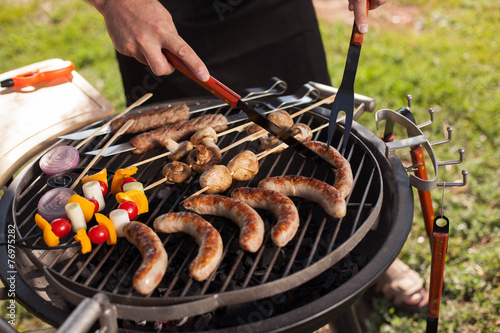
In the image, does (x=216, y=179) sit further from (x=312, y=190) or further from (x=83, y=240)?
(x=83, y=240)

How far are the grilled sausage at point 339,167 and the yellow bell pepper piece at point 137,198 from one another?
1025 millimetres

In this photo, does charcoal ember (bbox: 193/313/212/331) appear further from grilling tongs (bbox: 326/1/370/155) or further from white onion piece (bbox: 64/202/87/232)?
grilling tongs (bbox: 326/1/370/155)

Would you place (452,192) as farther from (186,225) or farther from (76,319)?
(76,319)

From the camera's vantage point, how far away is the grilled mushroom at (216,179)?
2.65m

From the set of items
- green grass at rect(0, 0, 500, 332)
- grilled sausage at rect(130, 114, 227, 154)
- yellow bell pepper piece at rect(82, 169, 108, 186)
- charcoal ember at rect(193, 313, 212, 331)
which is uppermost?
yellow bell pepper piece at rect(82, 169, 108, 186)

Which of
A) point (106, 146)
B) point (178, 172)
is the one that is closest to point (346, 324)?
point (178, 172)

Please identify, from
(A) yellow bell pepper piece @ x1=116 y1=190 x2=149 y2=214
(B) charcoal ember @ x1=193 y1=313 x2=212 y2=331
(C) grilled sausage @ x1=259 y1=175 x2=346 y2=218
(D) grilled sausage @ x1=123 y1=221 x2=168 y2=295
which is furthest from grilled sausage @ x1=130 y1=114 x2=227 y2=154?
(B) charcoal ember @ x1=193 y1=313 x2=212 y2=331

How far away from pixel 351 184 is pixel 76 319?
154cm

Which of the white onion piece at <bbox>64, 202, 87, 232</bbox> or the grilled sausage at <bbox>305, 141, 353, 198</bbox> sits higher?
the white onion piece at <bbox>64, 202, 87, 232</bbox>

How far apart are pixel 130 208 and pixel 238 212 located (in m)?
0.60

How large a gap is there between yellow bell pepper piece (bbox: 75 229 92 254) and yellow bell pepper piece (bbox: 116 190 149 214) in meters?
0.28

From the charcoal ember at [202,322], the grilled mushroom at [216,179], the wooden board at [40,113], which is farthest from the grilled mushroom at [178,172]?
the wooden board at [40,113]

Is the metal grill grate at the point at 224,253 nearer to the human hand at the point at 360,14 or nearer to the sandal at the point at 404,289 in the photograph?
the human hand at the point at 360,14

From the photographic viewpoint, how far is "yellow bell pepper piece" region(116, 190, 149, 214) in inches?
101
